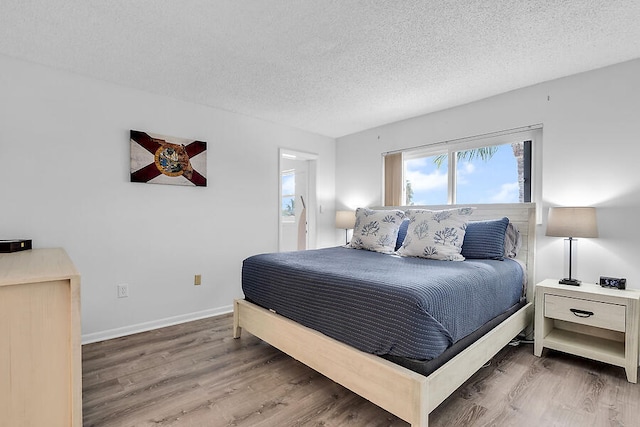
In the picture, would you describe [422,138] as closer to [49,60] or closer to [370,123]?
[370,123]

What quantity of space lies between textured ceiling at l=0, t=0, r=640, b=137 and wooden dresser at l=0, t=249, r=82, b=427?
150 cm

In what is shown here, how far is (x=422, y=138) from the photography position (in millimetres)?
3619

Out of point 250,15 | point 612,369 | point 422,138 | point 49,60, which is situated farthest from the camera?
point 422,138

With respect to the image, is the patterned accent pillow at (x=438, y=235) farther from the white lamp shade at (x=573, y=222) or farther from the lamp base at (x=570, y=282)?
the lamp base at (x=570, y=282)

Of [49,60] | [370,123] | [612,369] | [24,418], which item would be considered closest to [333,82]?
[370,123]

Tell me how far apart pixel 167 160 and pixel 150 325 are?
1.56 metres

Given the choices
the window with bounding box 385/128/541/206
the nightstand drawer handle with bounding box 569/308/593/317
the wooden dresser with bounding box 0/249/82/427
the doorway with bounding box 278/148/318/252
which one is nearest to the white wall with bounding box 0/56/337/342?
the doorway with bounding box 278/148/318/252

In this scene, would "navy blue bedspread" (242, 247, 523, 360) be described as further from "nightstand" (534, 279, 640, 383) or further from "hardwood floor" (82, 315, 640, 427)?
"hardwood floor" (82, 315, 640, 427)

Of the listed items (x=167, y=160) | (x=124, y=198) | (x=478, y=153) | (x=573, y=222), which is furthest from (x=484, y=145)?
(x=124, y=198)

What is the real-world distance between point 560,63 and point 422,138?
4.69 feet

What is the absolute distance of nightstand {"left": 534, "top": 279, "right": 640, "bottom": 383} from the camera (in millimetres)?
2000

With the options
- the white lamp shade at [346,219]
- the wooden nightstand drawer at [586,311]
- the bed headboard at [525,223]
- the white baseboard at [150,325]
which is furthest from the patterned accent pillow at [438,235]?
the white baseboard at [150,325]

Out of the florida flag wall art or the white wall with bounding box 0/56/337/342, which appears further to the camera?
the florida flag wall art

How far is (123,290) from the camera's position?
2807 millimetres
